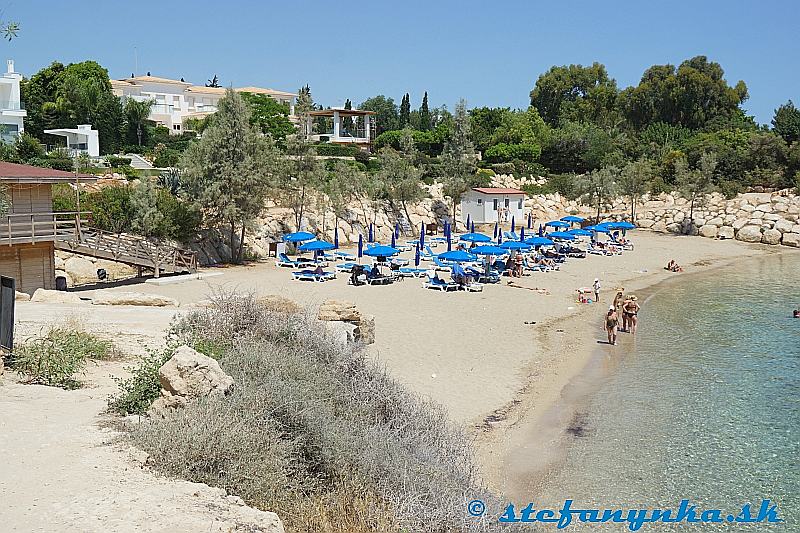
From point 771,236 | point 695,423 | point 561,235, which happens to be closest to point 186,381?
point 695,423

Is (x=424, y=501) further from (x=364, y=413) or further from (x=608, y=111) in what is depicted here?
(x=608, y=111)

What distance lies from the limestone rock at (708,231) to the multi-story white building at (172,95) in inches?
1847

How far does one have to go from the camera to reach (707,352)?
19.5m

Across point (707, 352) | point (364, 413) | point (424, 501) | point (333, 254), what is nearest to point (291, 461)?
point (424, 501)

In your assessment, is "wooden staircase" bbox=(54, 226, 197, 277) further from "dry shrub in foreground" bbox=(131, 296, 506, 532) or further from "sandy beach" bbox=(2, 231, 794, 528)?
"dry shrub in foreground" bbox=(131, 296, 506, 532)

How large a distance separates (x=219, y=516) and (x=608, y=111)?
78.0 metres

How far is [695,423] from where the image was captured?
13883 millimetres

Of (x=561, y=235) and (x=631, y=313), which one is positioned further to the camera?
(x=561, y=235)

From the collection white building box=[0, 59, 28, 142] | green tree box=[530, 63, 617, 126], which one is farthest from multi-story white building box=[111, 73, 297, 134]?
green tree box=[530, 63, 617, 126]

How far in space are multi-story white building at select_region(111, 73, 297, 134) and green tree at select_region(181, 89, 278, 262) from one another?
44372 millimetres

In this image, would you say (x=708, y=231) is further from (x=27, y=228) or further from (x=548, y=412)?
(x=27, y=228)

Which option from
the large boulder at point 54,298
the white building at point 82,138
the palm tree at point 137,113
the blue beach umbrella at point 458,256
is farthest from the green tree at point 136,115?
the large boulder at point 54,298

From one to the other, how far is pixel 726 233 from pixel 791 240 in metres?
3.61

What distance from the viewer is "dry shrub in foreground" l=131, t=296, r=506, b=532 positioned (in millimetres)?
7406
